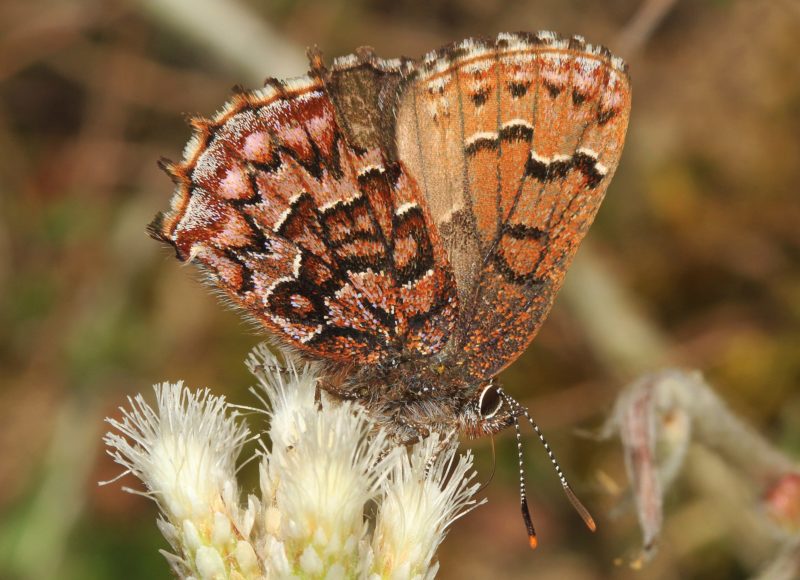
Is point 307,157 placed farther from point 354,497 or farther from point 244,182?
point 354,497

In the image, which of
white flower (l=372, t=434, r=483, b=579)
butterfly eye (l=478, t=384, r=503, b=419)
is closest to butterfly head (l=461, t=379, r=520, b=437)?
butterfly eye (l=478, t=384, r=503, b=419)

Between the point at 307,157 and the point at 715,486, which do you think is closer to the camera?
the point at 307,157

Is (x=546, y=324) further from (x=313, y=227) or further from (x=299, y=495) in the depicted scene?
(x=299, y=495)

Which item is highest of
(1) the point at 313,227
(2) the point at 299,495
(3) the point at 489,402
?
(1) the point at 313,227

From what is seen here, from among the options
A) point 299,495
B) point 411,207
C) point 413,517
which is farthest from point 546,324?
point 299,495

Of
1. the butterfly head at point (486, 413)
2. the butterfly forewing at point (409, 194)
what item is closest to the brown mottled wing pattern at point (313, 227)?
the butterfly forewing at point (409, 194)

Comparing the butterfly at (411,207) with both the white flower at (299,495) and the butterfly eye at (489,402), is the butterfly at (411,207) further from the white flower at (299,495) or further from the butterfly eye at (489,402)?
the white flower at (299,495)

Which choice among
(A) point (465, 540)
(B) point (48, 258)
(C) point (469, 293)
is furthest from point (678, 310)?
(B) point (48, 258)
